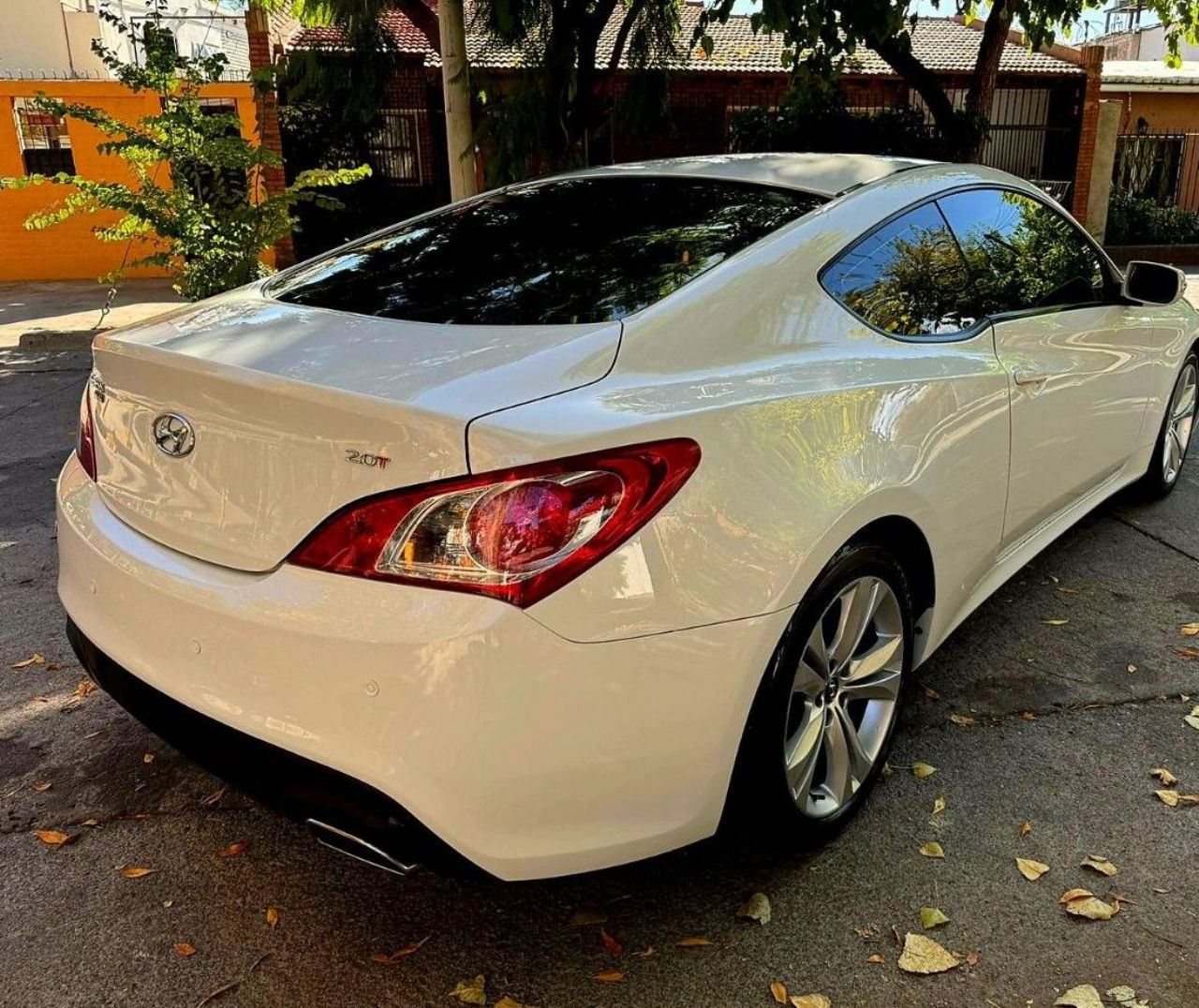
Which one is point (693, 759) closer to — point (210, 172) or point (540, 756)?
point (540, 756)

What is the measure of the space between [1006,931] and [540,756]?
3.89ft

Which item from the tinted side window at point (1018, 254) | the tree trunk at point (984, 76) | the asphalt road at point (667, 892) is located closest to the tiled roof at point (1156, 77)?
the tree trunk at point (984, 76)

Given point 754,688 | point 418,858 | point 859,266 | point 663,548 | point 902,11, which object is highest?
point 902,11

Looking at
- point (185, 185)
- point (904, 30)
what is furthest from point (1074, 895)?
point (904, 30)

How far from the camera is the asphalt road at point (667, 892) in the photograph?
2.16 metres

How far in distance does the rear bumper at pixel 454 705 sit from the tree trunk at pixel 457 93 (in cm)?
560

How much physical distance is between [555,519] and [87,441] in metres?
1.31

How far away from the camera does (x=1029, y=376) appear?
309 cm

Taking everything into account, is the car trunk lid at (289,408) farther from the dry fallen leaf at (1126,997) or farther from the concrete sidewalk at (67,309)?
the concrete sidewalk at (67,309)

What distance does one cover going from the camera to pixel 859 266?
268cm

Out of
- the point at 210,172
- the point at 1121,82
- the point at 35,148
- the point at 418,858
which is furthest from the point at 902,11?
the point at 1121,82

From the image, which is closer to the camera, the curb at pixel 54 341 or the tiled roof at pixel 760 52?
the curb at pixel 54 341

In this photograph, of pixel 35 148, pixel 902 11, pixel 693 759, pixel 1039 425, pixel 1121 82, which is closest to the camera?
pixel 693 759

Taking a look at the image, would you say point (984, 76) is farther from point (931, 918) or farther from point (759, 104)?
point (931, 918)
